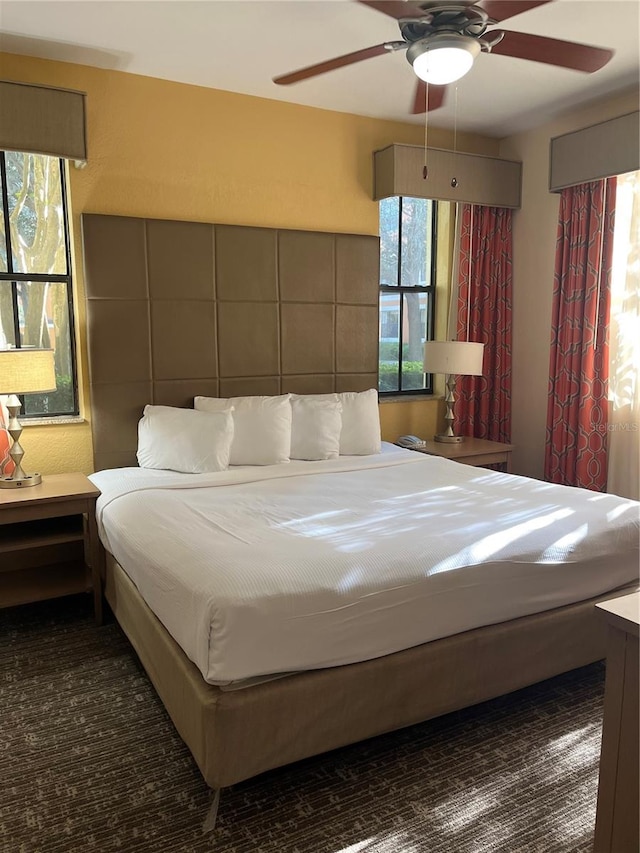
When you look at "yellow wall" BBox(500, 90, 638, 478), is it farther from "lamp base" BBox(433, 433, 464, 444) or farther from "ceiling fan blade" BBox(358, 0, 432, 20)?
"ceiling fan blade" BBox(358, 0, 432, 20)

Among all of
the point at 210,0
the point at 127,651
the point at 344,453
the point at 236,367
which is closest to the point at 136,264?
the point at 236,367

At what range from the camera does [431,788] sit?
1.97 metres

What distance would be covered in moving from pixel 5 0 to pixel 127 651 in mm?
2844

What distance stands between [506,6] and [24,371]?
2.46 m

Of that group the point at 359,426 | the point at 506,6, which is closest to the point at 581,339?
the point at 359,426

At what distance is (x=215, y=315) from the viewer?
12.6ft

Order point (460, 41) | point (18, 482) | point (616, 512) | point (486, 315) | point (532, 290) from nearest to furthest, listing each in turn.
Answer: point (460, 41) → point (616, 512) → point (18, 482) → point (532, 290) → point (486, 315)

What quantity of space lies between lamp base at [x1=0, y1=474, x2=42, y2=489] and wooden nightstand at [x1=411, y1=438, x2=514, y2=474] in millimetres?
2355

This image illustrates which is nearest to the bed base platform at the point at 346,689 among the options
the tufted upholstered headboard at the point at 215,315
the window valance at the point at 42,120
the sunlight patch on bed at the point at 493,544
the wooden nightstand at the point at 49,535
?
the sunlight patch on bed at the point at 493,544

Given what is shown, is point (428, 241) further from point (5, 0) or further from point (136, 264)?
point (5, 0)

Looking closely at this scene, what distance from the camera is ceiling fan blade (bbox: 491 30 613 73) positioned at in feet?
7.70

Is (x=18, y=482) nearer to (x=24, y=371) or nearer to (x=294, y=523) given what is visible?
(x=24, y=371)

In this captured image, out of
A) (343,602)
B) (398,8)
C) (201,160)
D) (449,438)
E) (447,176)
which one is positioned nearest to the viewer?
(343,602)

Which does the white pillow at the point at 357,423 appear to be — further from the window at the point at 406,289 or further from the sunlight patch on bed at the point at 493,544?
the sunlight patch on bed at the point at 493,544
